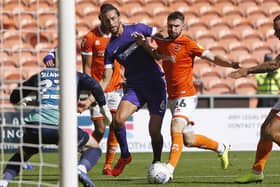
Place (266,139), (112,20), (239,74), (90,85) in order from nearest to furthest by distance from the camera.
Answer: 1. (90,85)
2. (239,74)
3. (266,139)
4. (112,20)

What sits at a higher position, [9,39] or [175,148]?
[9,39]

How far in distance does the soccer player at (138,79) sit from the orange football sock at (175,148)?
14.0 inches

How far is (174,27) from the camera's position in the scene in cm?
1164

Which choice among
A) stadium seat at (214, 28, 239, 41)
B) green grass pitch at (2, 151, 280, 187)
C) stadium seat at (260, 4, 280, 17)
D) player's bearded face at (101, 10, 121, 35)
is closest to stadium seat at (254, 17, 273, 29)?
stadium seat at (260, 4, 280, 17)

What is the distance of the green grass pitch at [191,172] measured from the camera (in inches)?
446

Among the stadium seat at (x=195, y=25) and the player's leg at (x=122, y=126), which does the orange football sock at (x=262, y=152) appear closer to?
the player's leg at (x=122, y=126)

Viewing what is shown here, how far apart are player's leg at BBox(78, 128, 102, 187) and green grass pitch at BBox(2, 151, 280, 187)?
5.07 feet

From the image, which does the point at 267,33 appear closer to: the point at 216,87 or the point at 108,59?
the point at 216,87

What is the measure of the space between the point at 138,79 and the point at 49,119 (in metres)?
2.82

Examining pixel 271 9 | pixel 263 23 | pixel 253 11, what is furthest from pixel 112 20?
pixel 271 9

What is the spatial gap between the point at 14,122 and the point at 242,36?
357 inches

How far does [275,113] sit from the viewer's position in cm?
1106

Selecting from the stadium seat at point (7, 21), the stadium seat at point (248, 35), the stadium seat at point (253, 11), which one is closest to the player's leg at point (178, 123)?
the stadium seat at point (7, 21)

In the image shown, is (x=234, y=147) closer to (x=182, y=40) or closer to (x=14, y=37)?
(x=14, y=37)
